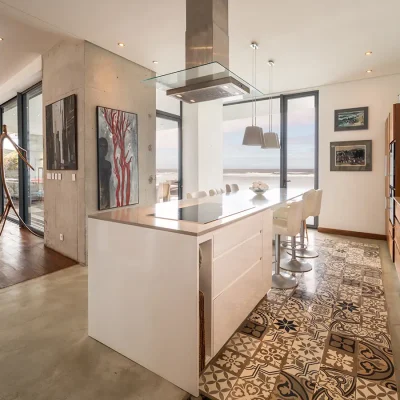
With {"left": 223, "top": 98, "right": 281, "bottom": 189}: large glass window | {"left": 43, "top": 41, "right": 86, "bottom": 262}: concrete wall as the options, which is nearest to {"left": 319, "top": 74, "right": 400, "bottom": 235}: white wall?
{"left": 223, "top": 98, "right": 281, "bottom": 189}: large glass window

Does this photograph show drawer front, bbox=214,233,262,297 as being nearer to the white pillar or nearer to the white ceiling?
the white ceiling

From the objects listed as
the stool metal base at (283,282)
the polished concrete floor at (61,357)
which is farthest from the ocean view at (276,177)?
the polished concrete floor at (61,357)

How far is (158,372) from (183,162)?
16.6 ft

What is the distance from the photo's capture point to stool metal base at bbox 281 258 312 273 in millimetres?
3534

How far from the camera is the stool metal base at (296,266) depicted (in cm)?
353

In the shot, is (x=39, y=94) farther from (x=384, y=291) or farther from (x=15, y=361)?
(x=384, y=291)

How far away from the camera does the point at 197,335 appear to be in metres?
1.56

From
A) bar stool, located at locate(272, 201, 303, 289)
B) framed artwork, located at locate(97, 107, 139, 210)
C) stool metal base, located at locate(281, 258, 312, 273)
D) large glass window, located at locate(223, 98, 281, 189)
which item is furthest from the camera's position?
large glass window, located at locate(223, 98, 281, 189)

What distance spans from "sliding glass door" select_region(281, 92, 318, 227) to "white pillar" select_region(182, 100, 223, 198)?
5.32 feet

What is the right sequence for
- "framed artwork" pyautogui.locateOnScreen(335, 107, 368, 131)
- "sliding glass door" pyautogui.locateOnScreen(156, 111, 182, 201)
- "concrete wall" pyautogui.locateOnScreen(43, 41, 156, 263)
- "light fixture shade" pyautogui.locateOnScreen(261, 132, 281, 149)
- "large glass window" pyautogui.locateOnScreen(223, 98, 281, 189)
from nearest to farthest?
"concrete wall" pyautogui.locateOnScreen(43, 41, 156, 263), "light fixture shade" pyautogui.locateOnScreen(261, 132, 281, 149), "framed artwork" pyautogui.locateOnScreen(335, 107, 368, 131), "sliding glass door" pyautogui.locateOnScreen(156, 111, 182, 201), "large glass window" pyautogui.locateOnScreen(223, 98, 281, 189)

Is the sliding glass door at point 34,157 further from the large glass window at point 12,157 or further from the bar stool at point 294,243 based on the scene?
the bar stool at point 294,243

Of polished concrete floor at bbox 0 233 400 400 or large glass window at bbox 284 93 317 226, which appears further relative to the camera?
large glass window at bbox 284 93 317 226

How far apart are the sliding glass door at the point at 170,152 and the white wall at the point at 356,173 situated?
302cm

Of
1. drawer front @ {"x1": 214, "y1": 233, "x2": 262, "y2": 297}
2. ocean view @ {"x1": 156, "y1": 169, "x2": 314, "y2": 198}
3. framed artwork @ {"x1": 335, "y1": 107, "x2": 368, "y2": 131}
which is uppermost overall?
framed artwork @ {"x1": 335, "y1": 107, "x2": 368, "y2": 131}
